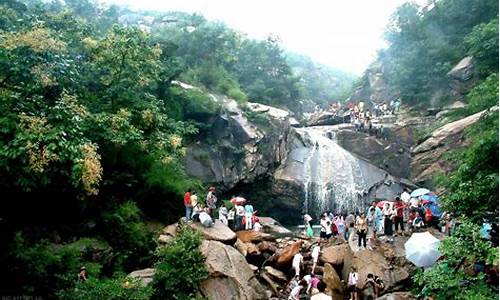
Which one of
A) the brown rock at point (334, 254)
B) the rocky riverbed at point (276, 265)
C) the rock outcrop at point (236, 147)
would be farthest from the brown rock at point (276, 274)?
the rock outcrop at point (236, 147)

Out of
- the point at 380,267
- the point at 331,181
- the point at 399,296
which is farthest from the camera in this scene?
the point at 331,181

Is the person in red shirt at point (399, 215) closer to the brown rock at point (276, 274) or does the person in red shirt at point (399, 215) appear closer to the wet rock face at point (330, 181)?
the brown rock at point (276, 274)

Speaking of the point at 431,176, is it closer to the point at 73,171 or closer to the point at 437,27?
the point at 437,27

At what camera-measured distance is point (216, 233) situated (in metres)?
13.9

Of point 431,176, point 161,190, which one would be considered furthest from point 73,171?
point 431,176

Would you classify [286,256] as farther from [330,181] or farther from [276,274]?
[330,181]

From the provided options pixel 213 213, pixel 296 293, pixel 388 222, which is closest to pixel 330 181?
pixel 388 222

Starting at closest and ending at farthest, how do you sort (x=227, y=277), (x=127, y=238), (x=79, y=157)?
(x=79, y=157) < (x=227, y=277) < (x=127, y=238)

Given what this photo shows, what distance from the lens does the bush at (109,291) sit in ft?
32.0

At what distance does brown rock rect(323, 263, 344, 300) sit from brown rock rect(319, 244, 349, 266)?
0.70m

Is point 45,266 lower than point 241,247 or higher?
higher

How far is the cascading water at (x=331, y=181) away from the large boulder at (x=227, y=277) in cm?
1193

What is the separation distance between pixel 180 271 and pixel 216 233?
3.01 metres

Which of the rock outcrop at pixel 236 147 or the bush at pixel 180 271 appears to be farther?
the rock outcrop at pixel 236 147
